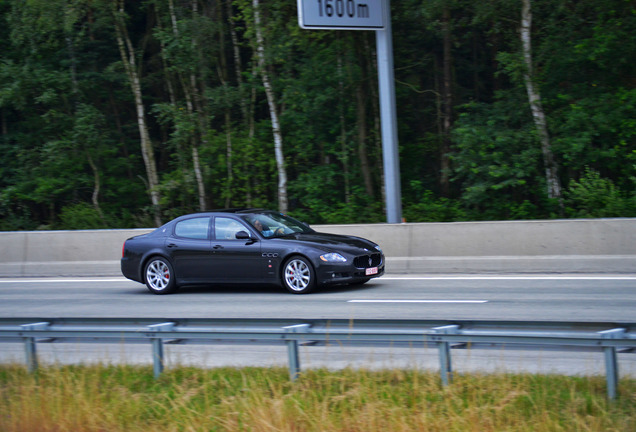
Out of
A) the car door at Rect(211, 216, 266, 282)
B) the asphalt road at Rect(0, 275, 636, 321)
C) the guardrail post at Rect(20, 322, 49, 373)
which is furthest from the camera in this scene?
the car door at Rect(211, 216, 266, 282)

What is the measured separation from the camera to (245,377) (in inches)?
248

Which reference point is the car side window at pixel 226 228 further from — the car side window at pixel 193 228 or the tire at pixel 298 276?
the tire at pixel 298 276

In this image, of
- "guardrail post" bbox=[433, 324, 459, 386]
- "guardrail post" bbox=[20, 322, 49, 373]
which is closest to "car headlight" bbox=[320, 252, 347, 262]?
"guardrail post" bbox=[20, 322, 49, 373]

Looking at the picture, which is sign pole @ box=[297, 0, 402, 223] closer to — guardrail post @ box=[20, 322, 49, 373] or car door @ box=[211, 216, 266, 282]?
car door @ box=[211, 216, 266, 282]

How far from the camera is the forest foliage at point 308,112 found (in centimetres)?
2011

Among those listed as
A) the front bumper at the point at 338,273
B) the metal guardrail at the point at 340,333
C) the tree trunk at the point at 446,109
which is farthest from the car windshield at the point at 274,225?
the tree trunk at the point at 446,109

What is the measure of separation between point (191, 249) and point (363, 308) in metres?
4.02

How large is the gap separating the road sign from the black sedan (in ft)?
16.8

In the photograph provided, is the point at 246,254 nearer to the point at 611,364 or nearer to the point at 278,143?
the point at 611,364

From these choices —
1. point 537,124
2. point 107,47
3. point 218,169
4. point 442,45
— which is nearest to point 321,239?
point 537,124

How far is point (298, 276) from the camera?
12031mm

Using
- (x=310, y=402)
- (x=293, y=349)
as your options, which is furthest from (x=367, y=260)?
(x=310, y=402)

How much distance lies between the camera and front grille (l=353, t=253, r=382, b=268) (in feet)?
38.9

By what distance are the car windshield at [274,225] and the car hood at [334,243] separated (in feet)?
0.94
